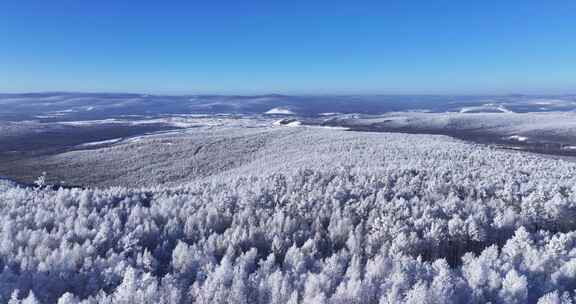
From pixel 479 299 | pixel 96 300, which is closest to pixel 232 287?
pixel 96 300

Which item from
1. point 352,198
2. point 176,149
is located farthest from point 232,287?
point 176,149

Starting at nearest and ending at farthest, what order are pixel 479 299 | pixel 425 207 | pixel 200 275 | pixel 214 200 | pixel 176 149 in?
pixel 479 299, pixel 200 275, pixel 425 207, pixel 214 200, pixel 176 149

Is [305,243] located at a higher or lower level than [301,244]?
higher

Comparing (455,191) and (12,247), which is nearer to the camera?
(12,247)

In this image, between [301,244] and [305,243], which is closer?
[305,243]

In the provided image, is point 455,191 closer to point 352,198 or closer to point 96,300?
point 352,198

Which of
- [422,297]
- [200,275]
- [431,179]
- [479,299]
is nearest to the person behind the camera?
[422,297]
